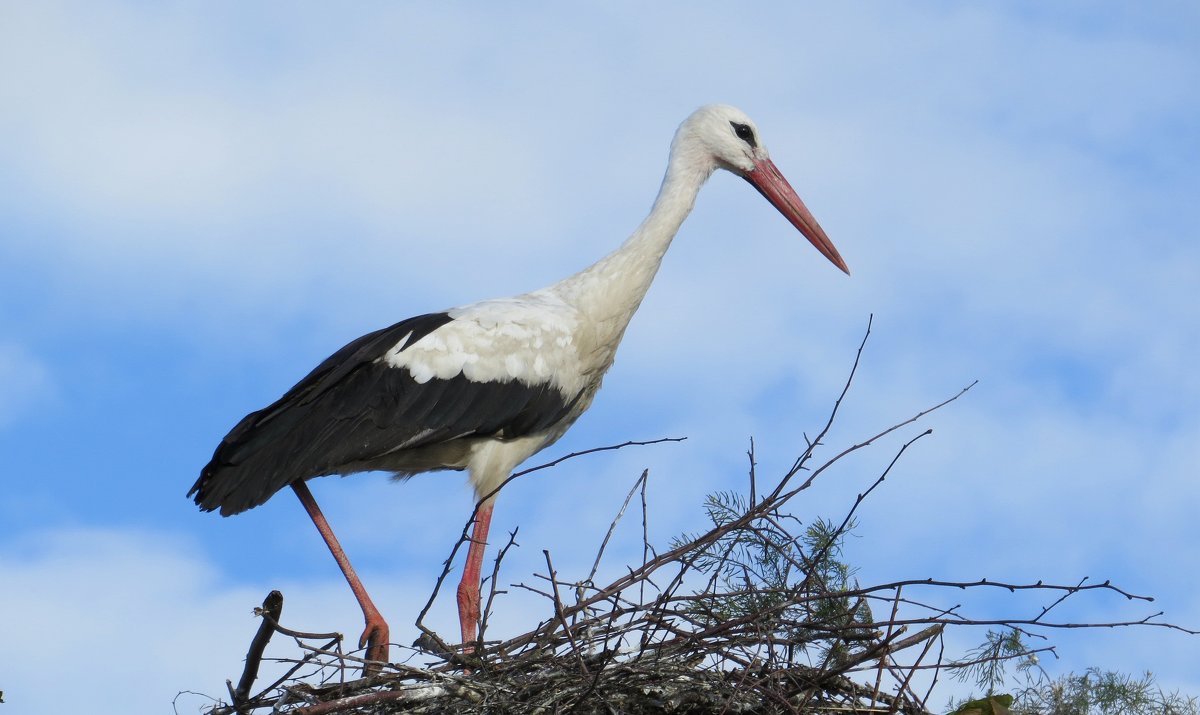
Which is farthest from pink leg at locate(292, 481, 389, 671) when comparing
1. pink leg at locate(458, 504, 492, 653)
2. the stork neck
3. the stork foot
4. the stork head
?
the stork head

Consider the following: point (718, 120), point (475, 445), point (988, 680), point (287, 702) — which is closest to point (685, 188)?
point (718, 120)

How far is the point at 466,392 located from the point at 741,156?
6.23ft

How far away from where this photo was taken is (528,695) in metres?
4.29

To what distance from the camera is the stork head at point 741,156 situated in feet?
22.5

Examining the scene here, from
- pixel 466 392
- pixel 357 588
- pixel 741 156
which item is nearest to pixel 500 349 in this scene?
pixel 466 392

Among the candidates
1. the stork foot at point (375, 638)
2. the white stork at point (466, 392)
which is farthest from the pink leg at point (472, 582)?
the stork foot at point (375, 638)

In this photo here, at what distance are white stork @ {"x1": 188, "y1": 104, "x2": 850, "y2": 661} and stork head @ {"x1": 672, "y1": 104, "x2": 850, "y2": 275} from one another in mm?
11

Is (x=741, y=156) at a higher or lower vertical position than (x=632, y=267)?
higher

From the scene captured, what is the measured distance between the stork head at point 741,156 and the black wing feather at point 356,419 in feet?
4.76

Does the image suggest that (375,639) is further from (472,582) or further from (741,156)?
(741,156)

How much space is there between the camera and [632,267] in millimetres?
6492

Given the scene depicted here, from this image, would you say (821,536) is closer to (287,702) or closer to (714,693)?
(714,693)

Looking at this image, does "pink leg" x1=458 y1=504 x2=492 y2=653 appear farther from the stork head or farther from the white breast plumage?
the stork head

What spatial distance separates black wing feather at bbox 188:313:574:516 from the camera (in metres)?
5.52
